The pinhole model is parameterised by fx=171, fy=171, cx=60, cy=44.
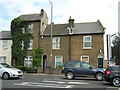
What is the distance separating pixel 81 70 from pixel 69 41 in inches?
395

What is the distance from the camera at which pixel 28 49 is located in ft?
93.8

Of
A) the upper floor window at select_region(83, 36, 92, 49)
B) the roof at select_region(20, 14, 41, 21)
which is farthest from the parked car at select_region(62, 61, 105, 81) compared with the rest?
the roof at select_region(20, 14, 41, 21)

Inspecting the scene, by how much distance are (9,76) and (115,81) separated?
944 centimetres

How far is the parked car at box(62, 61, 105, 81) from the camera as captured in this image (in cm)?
1703

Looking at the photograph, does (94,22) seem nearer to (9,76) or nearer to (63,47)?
(63,47)

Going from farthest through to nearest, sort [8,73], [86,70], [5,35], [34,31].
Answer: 1. [5,35]
2. [34,31]
3. [86,70]
4. [8,73]

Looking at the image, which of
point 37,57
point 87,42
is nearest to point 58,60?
point 37,57

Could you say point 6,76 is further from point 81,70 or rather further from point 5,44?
point 5,44

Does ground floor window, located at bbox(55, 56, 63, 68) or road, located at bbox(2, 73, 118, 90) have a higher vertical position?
ground floor window, located at bbox(55, 56, 63, 68)

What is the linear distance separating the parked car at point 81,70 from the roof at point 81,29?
943cm

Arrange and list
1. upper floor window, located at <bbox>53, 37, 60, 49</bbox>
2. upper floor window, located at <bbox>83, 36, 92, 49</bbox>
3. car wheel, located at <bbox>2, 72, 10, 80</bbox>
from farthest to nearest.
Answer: upper floor window, located at <bbox>53, 37, 60, 49</bbox> → upper floor window, located at <bbox>83, 36, 92, 49</bbox> → car wheel, located at <bbox>2, 72, 10, 80</bbox>

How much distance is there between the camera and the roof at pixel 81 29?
26.2 metres

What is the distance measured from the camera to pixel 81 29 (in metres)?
27.5

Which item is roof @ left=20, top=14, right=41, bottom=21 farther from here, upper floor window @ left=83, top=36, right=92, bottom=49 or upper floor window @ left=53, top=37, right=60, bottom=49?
upper floor window @ left=83, top=36, right=92, bottom=49
